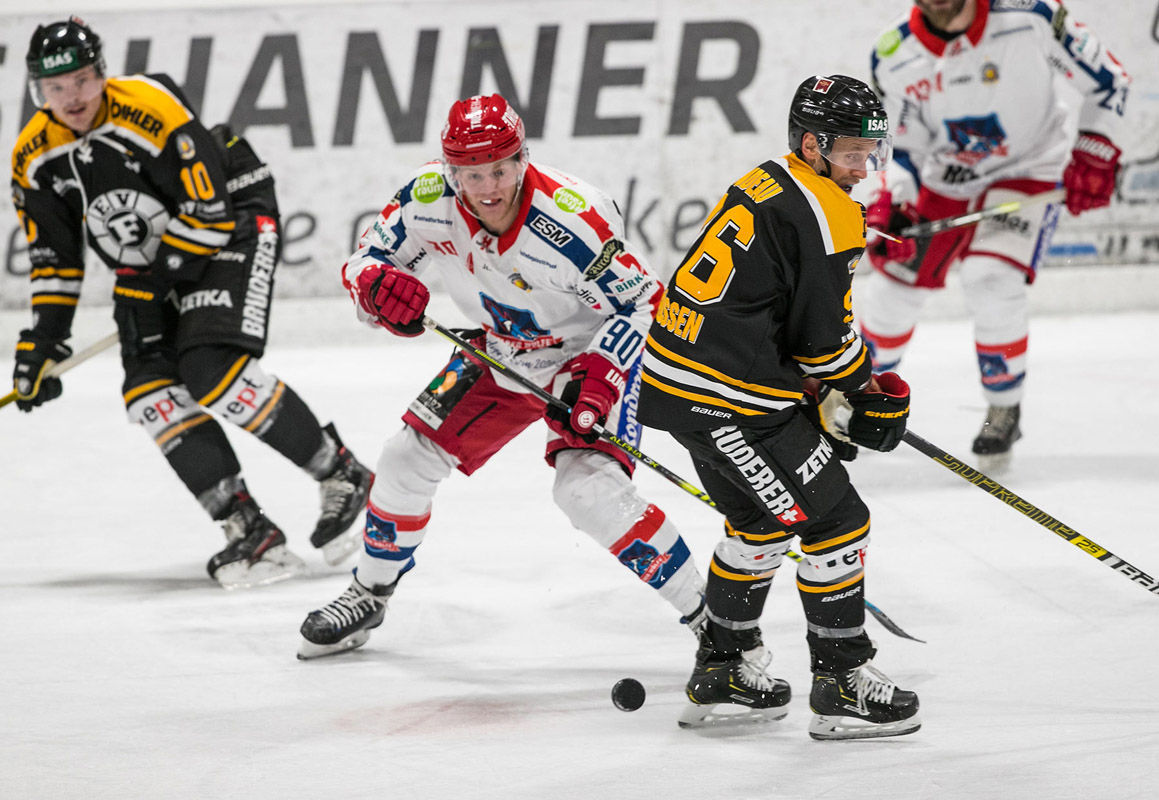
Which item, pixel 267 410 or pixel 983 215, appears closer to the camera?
pixel 267 410

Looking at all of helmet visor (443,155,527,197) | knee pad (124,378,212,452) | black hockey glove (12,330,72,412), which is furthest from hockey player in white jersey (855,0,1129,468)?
black hockey glove (12,330,72,412)

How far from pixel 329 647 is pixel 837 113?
5.39 feet

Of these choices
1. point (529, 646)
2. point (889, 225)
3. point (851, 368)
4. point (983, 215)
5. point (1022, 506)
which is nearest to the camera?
point (851, 368)

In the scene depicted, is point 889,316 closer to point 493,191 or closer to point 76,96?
point 493,191

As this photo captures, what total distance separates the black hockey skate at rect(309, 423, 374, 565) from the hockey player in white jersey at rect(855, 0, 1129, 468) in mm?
1921

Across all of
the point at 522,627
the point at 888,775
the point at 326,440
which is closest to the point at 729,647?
the point at 888,775

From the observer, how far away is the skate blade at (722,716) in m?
2.67

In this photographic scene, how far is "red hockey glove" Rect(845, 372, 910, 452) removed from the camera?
2459mm

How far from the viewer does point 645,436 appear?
16.2 feet

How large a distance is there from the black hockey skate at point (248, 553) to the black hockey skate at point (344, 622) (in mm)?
508

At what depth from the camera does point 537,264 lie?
114 inches

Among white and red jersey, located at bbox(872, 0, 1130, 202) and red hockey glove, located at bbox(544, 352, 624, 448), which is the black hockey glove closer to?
red hockey glove, located at bbox(544, 352, 624, 448)

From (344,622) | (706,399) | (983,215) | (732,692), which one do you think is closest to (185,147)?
(344,622)

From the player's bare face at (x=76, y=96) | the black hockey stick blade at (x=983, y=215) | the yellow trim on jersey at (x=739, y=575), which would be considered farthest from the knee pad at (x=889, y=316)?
the player's bare face at (x=76, y=96)
